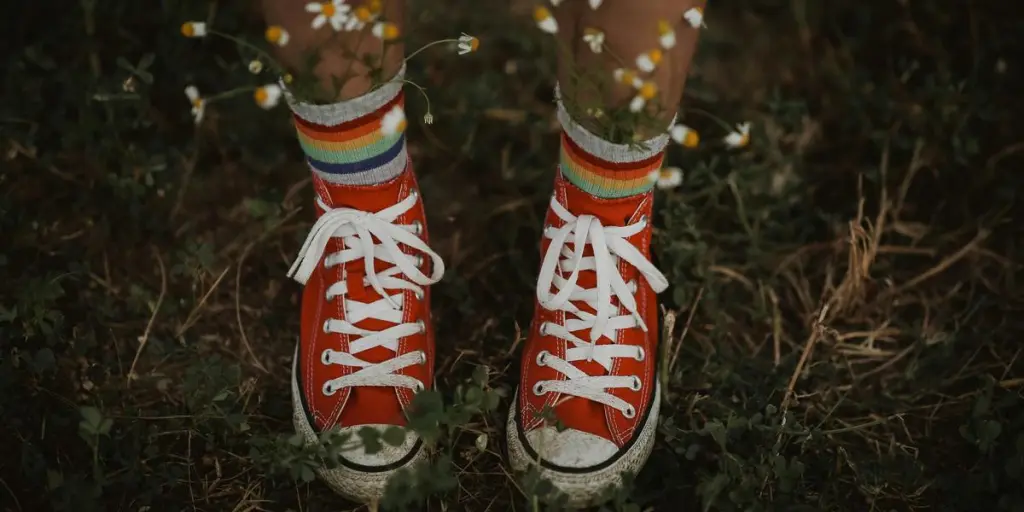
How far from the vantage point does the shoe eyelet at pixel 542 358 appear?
1.14 meters

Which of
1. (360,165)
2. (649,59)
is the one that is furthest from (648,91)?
(360,165)

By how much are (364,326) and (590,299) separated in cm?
28

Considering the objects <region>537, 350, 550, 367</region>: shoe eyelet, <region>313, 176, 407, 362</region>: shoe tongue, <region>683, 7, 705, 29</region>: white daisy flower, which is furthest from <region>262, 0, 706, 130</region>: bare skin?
<region>537, 350, 550, 367</region>: shoe eyelet

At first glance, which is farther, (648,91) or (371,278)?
(371,278)

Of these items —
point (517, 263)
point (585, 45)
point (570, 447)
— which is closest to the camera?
point (585, 45)

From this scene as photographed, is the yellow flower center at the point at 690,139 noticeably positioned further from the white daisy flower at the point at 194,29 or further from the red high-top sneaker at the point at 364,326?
the white daisy flower at the point at 194,29

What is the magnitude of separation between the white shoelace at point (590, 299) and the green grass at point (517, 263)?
7cm

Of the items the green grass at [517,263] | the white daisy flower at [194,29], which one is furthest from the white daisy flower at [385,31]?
the green grass at [517,263]

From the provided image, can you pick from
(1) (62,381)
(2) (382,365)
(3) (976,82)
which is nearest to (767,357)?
(2) (382,365)

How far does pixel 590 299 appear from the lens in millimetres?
1139

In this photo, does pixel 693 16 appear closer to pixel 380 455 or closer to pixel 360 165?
pixel 360 165

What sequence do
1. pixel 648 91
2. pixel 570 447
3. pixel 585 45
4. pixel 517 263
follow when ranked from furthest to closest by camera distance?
pixel 517 263
pixel 570 447
pixel 585 45
pixel 648 91

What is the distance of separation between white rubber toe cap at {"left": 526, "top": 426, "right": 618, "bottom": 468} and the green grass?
6 centimetres


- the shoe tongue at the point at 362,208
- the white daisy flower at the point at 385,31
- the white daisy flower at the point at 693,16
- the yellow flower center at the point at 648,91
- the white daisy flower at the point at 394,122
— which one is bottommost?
the shoe tongue at the point at 362,208
